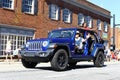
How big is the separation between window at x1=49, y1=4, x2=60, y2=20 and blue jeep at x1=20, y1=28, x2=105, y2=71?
1460 cm

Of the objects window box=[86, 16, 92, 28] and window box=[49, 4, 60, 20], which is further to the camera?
window box=[86, 16, 92, 28]

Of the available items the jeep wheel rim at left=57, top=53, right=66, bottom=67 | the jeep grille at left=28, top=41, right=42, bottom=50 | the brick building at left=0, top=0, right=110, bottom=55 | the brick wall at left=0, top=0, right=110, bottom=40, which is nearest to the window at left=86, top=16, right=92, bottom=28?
the brick building at left=0, top=0, right=110, bottom=55

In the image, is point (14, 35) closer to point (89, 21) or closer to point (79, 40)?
point (79, 40)

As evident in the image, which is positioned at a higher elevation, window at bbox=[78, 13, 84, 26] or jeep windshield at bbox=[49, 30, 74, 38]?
window at bbox=[78, 13, 84, 26]

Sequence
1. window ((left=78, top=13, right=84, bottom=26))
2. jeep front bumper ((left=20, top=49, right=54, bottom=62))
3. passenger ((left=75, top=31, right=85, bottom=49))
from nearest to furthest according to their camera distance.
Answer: jeep front bumper ((left=20, top=49, right=54, bottom=62)) → passenger ((left=75, top=31, right=85, bottom=49)) → window ((left=78, top=13, right=84, bottom=26))

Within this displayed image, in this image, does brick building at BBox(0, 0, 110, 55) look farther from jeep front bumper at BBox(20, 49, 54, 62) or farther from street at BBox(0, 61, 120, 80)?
street at BBox(0, 61, 120, 80)

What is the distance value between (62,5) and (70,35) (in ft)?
59.4

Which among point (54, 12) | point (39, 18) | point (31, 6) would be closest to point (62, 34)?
point (31, 6)

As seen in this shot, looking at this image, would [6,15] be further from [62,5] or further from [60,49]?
[60,49]

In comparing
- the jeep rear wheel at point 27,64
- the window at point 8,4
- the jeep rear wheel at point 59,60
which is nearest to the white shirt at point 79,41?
the jeep rear wheel at point 59,60

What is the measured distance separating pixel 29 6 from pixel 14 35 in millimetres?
3316

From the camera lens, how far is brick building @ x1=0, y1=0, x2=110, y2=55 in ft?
85.6

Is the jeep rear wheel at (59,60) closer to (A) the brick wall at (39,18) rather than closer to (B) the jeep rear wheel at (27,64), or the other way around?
(B) the jeep rear wheel at (27,64)

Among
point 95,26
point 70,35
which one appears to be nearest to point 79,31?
point 70,35
